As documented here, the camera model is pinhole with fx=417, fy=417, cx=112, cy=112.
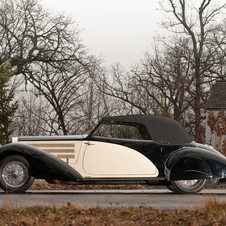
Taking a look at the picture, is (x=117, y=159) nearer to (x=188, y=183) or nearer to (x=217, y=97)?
(x=188, y=183)

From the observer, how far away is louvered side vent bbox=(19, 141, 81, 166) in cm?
892

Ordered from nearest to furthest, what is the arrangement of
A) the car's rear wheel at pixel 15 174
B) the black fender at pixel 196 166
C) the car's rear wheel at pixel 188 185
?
the black fender at pixel 196 166 < the car's rear wheel at pixel 15 174 < the car's rear wheel at pixel 188 185

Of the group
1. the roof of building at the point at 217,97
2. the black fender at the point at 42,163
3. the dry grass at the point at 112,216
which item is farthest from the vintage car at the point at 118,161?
the roof of building at the point at 217,97

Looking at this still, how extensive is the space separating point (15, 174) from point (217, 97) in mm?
30636

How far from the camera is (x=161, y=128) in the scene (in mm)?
9094

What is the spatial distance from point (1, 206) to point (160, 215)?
2.67m

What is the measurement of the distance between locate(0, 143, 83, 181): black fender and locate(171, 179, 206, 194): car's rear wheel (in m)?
2.05

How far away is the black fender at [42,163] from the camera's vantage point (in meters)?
8.62

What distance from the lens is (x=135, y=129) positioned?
355 inches

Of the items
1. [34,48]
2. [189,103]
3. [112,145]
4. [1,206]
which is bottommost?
[1,206]

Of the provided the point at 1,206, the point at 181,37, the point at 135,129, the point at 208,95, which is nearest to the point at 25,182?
the point at 1,206

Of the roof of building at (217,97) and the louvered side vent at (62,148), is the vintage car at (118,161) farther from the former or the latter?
the roof of building at (217,97)

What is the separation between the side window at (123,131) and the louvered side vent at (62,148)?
55 cm

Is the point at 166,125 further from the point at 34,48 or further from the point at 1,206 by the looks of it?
the point at 34,48
